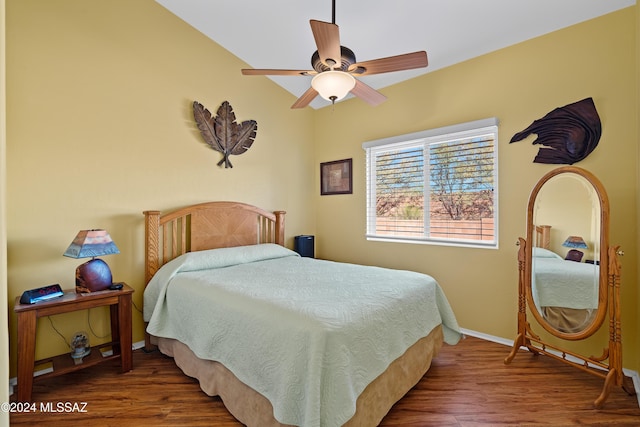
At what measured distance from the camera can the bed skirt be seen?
1.52 metres

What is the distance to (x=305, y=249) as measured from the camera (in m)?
3.79

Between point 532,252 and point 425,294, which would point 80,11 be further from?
point 532,252

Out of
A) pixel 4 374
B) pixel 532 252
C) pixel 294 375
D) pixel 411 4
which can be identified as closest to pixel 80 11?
pixel 411 4

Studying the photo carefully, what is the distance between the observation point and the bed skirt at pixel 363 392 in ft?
4.97

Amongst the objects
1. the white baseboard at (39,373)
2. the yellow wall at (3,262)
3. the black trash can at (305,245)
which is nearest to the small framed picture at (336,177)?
the black trash can at (305,245)

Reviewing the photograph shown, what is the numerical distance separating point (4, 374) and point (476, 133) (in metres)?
3.22

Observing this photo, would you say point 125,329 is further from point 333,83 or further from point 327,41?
point 327,41

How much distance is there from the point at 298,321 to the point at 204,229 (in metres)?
1.86

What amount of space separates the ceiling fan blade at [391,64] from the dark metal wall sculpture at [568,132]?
1342 mm

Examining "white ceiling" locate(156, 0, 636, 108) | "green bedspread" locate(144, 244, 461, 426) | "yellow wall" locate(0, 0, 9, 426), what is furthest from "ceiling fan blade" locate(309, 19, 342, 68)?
"green bedspread" locate(144, 244, 461, 426)

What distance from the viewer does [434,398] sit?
1924 mm

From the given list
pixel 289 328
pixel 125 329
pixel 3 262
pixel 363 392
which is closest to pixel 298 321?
pixel 289 328

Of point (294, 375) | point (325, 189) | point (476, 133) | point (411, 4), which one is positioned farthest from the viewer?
point (325, 189)

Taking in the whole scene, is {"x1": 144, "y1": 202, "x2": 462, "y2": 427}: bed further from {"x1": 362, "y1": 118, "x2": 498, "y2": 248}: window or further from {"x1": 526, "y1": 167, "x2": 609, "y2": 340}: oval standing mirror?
{"x1": 362, "y1": 118, "x2": 498, "y2": 248}: window
